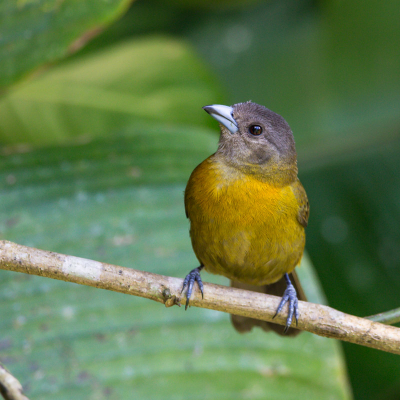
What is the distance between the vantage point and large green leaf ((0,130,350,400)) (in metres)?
2.62

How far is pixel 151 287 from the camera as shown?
5.91 ft

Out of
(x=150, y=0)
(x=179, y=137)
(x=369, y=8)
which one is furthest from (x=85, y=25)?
(x=369, y=8)

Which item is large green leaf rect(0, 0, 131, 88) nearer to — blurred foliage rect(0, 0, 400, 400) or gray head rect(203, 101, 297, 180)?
blurred foliage rect(0, 0, 400, 400)

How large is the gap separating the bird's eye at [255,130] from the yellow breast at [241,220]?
180 mm

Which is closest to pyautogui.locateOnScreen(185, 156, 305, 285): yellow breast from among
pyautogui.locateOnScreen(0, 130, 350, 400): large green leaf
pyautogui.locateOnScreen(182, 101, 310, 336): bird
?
pyautogui.locateOnScreen(182, 101, 310, 336): bird

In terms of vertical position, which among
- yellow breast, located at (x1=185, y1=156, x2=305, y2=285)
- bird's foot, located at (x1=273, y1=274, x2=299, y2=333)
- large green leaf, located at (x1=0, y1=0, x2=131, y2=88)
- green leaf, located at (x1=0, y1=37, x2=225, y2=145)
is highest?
green leaf, located at (x1=0, y1=37, x2=225, y2=145)

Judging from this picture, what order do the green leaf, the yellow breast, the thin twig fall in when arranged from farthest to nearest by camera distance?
the green leaf
the yellow breast
the thin twig

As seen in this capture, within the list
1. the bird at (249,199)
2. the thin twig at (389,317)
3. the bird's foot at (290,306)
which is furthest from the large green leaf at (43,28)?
the thin twig at (389,317)

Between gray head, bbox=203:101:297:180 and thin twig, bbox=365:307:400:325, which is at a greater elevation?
gray head, bbox=203:101:297:180

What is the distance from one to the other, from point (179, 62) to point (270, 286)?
6.49ft

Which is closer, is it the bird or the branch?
the branch

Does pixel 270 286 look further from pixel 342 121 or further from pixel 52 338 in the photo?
pixel 342 121

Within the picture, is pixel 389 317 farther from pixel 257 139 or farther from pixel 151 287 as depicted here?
pixel 257 139

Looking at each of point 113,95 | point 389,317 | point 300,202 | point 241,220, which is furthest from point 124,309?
point 113,95
